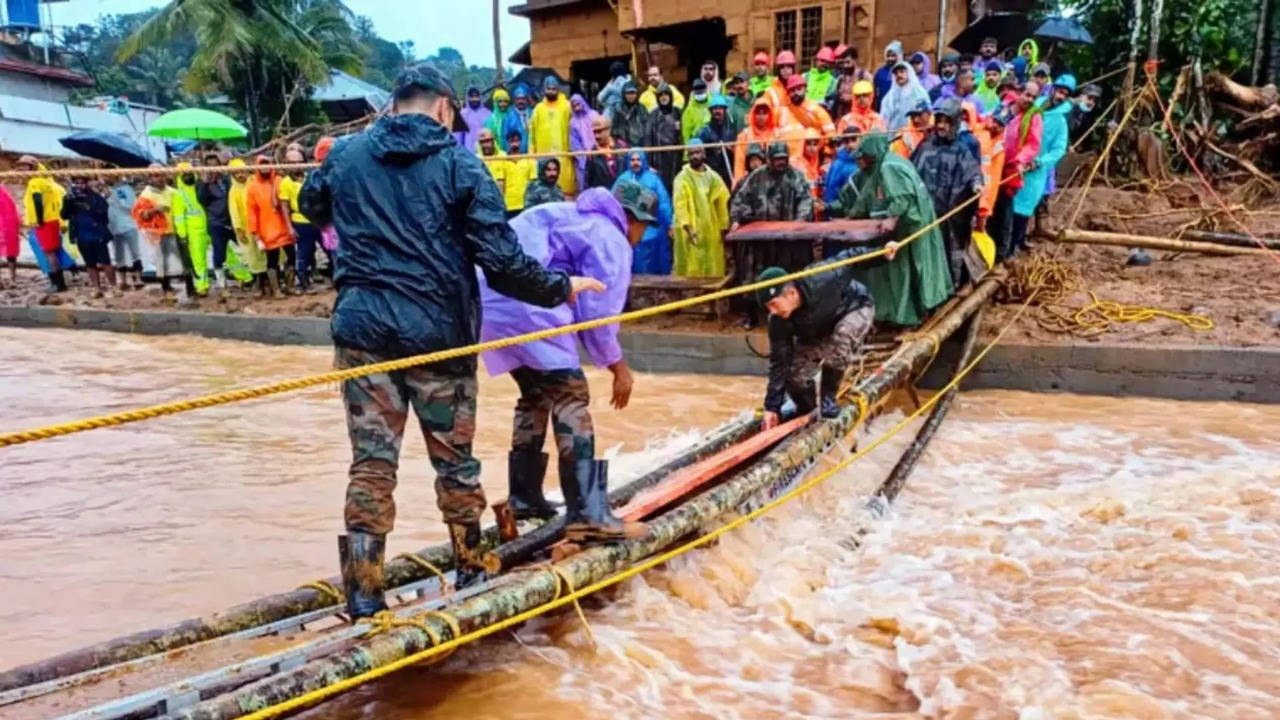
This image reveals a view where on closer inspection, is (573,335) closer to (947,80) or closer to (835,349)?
(835,349)

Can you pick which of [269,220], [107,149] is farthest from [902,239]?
[107,149]

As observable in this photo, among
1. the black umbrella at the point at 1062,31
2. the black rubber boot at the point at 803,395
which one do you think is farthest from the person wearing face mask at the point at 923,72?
the black rubber boot at the point at 803,395

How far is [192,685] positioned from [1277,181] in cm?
1344

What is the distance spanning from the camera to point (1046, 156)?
8703 millimetres

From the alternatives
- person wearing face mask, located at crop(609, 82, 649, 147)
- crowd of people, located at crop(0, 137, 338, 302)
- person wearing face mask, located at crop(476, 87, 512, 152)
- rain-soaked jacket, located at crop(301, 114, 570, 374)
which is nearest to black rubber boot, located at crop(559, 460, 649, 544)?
rain-soaked jacket, located at crop(301, 114, 570, 374)

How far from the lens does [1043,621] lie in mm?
3639

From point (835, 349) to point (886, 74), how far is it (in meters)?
7.02

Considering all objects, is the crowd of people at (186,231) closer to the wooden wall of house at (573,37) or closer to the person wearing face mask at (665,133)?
the person wearing face mask at (665,133)

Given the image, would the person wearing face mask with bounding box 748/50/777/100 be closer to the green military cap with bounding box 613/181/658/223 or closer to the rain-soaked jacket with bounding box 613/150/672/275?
the rain-soaked jacket with bounding box 613/150/672/275

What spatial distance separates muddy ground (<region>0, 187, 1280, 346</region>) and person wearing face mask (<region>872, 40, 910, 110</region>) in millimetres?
2416

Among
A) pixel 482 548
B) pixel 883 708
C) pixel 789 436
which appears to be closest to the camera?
pixel 883 708

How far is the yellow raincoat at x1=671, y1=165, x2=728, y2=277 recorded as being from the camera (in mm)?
9477

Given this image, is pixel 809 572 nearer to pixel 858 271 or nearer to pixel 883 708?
pixel 883 708

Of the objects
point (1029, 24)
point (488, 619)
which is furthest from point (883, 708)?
point (1029, 24)
